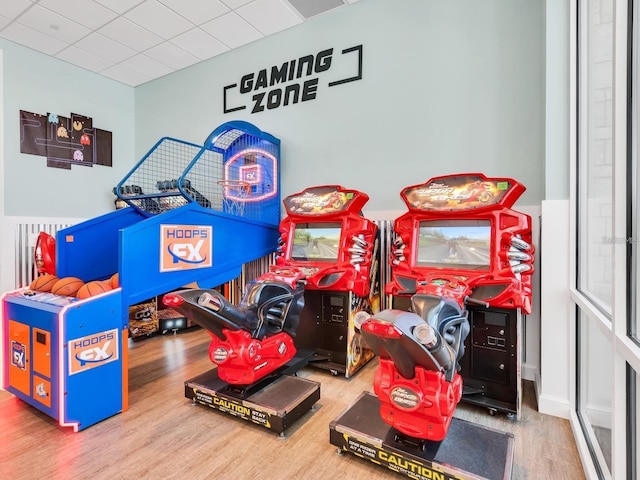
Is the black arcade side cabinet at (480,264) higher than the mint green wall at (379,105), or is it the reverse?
the mint green wall at (379,105)

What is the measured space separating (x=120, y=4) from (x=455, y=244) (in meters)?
4.31

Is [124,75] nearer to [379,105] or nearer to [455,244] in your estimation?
[379,105]

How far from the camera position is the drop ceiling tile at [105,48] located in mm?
4449

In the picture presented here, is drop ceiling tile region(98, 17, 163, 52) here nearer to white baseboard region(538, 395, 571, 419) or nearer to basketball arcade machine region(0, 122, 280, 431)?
basketball arcade machine region(0, 122, 280, 431)

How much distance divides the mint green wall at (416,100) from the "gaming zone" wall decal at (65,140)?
2.51m

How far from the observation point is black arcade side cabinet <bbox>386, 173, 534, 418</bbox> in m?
2.31

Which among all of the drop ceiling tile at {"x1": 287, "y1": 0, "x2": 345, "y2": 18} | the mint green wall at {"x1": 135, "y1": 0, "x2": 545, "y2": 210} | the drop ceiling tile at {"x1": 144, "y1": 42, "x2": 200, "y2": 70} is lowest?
the mint green wall at {"x1": 135, "y1": 0, "x2": 545, "y2": 210}

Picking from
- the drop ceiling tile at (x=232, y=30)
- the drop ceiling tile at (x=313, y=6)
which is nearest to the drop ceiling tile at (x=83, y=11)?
the drop ceiling tile at (x=232, y=30)

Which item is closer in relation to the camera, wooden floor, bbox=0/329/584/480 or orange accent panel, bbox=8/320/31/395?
wooden floor, bbox=0/329/584/480

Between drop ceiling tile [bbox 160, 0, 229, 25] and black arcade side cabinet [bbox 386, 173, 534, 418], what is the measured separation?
309cm

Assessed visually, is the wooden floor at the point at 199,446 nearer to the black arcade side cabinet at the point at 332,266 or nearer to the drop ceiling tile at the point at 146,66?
the black arcade side cabinet at the point at 332,266

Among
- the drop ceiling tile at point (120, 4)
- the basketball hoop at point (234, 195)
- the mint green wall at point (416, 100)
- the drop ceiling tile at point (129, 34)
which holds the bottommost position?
the basketball hoop at point (234, 195)

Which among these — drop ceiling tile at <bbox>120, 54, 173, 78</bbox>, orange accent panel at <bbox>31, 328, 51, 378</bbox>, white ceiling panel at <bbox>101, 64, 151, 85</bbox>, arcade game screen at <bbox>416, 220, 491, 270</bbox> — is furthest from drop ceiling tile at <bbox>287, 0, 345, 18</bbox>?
orange accent panel at <bbox>31, 328, 51, 378</bbox>

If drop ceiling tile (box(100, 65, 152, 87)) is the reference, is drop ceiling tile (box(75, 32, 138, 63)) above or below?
below
